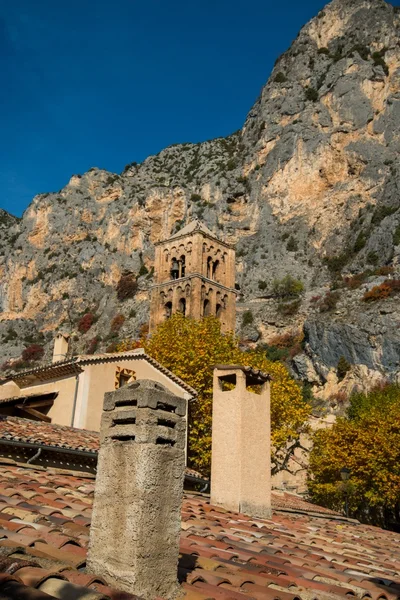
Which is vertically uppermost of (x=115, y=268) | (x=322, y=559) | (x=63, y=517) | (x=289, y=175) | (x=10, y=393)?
(x=289, y=175)

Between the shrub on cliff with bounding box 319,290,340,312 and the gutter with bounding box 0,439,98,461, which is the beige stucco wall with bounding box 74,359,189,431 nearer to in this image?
the gutter with bounding box 0,439,98,461

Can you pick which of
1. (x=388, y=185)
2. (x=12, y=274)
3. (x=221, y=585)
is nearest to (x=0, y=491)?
(x=221, y=585)

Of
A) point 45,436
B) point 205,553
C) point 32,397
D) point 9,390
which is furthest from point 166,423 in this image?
point 9,390

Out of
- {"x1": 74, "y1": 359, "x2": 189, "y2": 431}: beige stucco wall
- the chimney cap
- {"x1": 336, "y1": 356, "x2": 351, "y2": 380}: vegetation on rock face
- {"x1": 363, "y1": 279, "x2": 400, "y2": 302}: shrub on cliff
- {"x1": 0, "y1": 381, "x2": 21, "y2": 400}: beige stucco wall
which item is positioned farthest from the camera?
{"x1": 363, "y1": 279, "x2": 400, "y2": 302}: shrub on cliff

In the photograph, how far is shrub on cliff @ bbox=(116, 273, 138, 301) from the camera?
8669cm

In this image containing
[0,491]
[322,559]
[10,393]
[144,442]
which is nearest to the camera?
[144,442]

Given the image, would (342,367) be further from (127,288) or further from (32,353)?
(32,353)

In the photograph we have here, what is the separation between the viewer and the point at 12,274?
331ft

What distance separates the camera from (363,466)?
87.1 feet

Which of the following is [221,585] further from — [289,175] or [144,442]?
[289,175]

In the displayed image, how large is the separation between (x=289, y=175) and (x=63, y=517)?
83.3 m

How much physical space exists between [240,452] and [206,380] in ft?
55.8

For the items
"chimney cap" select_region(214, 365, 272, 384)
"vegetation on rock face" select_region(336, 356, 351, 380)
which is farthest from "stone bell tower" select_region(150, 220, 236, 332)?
"chimney cap" select_region(214, 365, 272, 384)

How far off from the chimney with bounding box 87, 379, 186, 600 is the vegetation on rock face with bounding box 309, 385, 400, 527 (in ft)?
72.5
